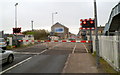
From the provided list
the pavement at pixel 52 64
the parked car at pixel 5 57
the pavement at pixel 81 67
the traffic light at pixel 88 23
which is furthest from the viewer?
the traffic light at pixel 88 23

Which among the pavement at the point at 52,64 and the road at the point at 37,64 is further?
the road at the point at 37,64

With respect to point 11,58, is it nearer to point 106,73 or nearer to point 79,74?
point 79,74

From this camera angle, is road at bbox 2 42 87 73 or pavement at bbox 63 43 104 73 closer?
pavement at bbox 63 43 104 73

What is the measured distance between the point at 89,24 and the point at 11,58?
6.40 meters

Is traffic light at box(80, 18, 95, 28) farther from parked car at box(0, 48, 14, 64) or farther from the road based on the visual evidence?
parked car at box(0, 48, 14, 64)

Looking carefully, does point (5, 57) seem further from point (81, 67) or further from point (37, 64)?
point (81, 67)

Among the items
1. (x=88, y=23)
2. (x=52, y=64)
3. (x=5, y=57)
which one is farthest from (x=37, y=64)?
(x=88, y=23)

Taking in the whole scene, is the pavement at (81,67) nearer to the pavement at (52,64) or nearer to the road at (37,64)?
the pavement at (52,64)

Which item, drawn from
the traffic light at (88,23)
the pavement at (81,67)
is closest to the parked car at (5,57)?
the pavement at (81,67)

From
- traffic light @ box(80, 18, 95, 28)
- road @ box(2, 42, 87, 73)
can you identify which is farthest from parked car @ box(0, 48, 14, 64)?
traffic light @ box(80, 18, 95, 28)

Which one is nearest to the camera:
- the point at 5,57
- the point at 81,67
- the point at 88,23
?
the point at 81,67

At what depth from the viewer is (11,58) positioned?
9836 millimetres

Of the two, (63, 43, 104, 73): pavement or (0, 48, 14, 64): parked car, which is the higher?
(0, 48, 14, 64): parked car

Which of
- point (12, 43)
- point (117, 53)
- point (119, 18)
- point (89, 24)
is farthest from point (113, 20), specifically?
point (12, 43)
